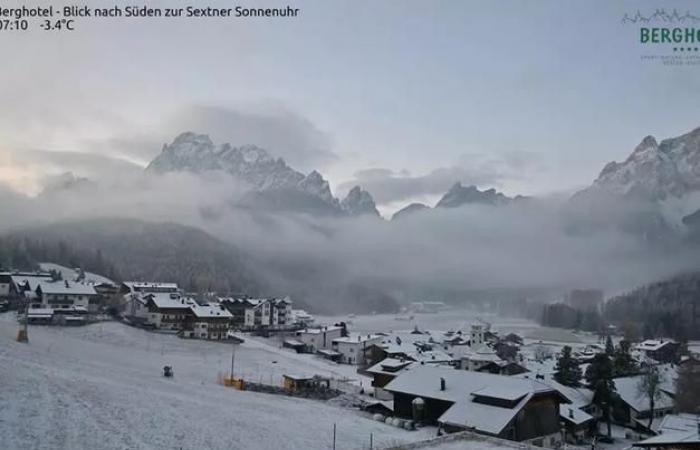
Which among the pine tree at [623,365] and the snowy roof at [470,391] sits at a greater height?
the snowy roof at [470,391]

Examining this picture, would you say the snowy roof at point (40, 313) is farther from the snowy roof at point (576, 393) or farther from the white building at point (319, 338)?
the snowy roof at point (576, 393)

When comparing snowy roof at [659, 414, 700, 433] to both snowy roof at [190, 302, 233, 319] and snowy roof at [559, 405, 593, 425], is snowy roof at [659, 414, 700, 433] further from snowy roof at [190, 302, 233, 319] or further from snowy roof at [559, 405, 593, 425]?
snowy roof at [190, 302, 233, 319]

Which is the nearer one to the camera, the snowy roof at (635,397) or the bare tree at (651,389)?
the bare tree at (651,389)

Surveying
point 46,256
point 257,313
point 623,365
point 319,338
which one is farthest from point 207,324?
point 46,256

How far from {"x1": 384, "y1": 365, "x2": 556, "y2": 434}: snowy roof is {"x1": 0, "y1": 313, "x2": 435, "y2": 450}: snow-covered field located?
283cm

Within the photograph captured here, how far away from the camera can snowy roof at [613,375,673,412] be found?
5038 cm

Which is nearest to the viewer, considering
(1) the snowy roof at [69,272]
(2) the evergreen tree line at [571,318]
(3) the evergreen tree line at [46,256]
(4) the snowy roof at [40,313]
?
(4) the snowy roof at [40,313]

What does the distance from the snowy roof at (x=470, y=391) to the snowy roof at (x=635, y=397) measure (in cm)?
1617

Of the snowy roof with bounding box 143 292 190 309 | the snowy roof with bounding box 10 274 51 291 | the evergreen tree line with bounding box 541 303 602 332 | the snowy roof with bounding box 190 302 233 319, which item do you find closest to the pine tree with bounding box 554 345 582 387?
the snowy roof with bounding box 190 302 233 319

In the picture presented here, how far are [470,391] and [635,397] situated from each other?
20.5 metres

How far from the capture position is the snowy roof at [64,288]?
259ft

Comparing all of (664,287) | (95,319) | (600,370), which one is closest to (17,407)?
(600,370)

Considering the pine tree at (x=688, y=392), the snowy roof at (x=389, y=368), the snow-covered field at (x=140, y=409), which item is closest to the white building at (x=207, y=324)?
the snow-covered field at (x=140, y=409)

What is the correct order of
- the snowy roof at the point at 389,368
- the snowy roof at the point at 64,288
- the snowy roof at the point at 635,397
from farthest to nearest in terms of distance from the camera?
the snowy roof at the point at 64,288
the snowy roof at the point at 389,368
the snowy roof at the point at 635,397
